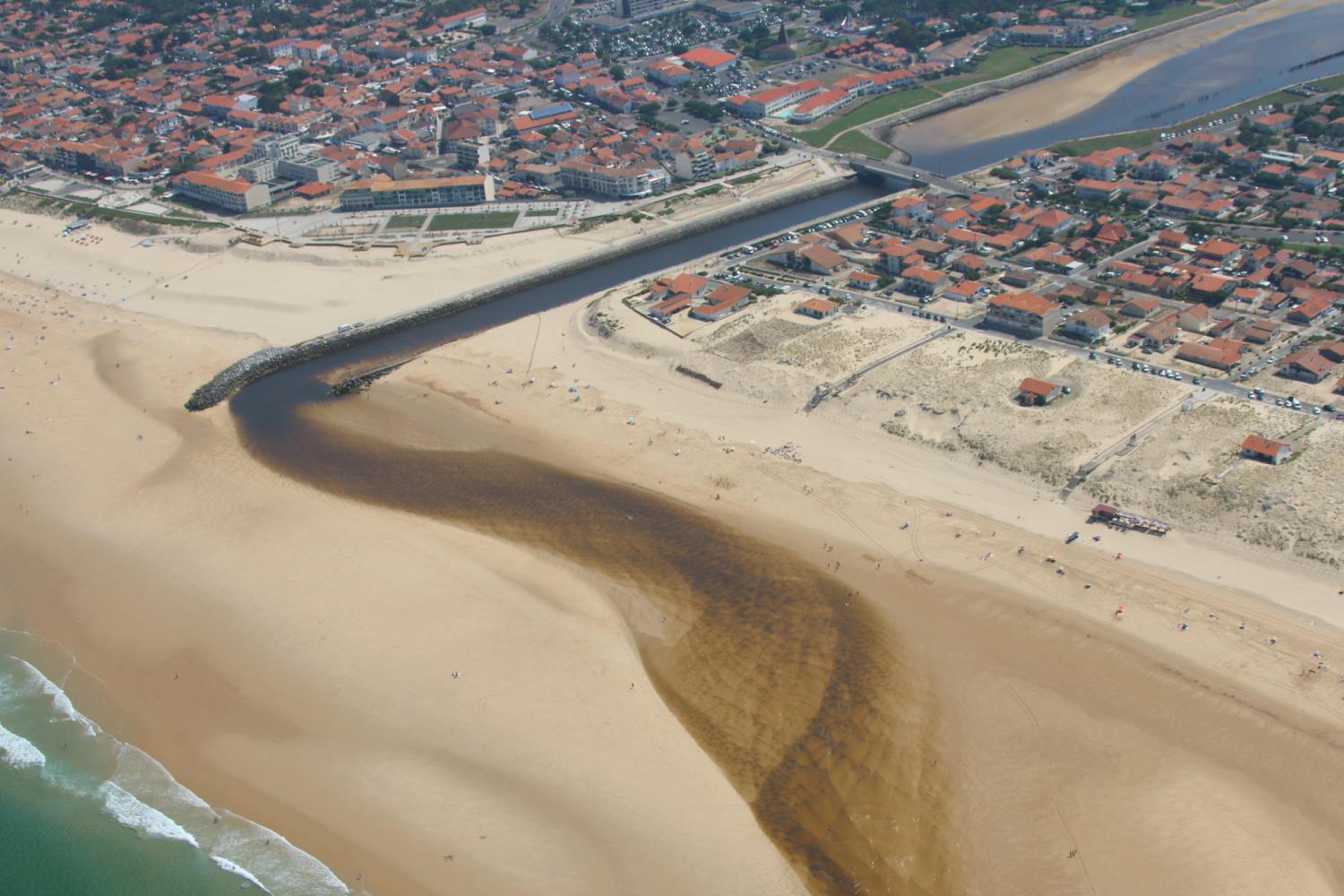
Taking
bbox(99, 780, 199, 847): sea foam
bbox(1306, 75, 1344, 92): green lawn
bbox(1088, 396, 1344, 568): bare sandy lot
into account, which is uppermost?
bbox(1306, 75, 1344, 92): green lawn

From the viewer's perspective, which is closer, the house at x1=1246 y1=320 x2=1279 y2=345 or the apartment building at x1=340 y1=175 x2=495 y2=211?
the house at x1=1246 y1=320 x2=1279 y2=345

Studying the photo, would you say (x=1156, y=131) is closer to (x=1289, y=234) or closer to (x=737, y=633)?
(x=1289, y=234)

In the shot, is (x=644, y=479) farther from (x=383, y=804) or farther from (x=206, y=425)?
(x=206, y=425)

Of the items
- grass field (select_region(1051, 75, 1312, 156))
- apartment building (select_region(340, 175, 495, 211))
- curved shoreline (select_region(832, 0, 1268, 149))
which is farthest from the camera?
curved shoreline (select_region(832, 0, 1268, 149))

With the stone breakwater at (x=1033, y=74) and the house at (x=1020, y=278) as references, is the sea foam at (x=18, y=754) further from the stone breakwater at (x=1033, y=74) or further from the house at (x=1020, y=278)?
the stone breakwater at (x=1033, y=74)

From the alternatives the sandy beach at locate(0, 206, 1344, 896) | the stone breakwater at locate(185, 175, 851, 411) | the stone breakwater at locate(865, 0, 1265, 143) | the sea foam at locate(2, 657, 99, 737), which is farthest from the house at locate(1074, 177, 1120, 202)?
the sea foam at locate(2, 657, 99, 737)

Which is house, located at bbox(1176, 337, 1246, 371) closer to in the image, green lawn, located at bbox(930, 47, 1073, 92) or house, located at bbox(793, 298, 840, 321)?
house, located at bbox(793, 298, 840, 321)

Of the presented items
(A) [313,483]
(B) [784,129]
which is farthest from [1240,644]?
(B) [784,129]
